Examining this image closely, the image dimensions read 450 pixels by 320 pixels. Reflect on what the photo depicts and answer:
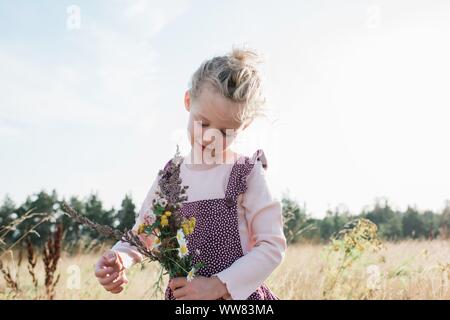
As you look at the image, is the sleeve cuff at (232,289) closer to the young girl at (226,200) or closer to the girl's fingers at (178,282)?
the young girl at (226,200)

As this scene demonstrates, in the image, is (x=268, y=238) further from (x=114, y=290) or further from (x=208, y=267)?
(x=114, y=290)

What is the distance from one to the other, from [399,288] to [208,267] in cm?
392

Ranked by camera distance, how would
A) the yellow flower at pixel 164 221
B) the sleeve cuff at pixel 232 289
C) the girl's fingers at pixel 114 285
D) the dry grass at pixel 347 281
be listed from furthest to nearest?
1. the dry grass at pixel 347 281
2. the girl's fingers at pixel 114 285
3. the sleeve cuff at pixel 232 289
4. the yellow flower at pixel 164 221

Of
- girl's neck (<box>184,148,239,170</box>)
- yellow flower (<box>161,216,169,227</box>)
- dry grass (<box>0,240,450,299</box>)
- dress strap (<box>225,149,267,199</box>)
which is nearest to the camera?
yellow flower (<box>161,216,169,227</box>)

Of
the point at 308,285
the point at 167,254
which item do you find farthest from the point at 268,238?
the point at 308,285

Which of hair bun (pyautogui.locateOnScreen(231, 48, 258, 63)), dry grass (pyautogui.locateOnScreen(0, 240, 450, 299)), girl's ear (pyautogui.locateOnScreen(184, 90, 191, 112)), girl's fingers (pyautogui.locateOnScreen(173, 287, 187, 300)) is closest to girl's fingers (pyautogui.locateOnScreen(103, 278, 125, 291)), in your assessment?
girl's fingers (pyautogui.locateOnScreen(173, 287, 187, 300))

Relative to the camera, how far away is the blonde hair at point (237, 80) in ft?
7.39

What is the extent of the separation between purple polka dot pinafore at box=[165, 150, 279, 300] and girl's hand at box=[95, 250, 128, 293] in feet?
0.78

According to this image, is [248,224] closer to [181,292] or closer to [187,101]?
[181,292]

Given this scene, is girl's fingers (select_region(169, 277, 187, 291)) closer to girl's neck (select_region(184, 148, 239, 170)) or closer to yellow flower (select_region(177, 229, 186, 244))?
yellow flower (select_region(177, 229, 186, 244))

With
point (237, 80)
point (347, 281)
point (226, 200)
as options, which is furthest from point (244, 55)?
point (347, 281)

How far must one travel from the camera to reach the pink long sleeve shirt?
6.73ft

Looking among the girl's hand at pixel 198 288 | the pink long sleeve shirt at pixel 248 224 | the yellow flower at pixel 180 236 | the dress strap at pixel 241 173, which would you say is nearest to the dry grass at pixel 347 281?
the pink long sleeve shirt at pixel 248 224
